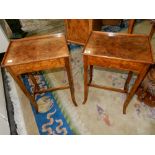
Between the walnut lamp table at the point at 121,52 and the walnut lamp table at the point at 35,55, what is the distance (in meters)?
0.20

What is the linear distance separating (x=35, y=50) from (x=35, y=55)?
7cm

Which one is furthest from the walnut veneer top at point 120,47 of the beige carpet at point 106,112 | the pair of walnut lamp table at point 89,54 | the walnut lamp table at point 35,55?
the beige carpet at point 106,112

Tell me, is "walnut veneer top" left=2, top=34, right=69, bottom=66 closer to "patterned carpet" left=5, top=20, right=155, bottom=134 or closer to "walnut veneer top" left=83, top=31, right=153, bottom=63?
A: "walnut veneer top" left=83, top=31, right=153, bottom=63

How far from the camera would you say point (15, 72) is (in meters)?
1.24

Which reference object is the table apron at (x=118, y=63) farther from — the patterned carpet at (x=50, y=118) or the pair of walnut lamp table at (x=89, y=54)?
the patterned carpet at (x=50, y=118)

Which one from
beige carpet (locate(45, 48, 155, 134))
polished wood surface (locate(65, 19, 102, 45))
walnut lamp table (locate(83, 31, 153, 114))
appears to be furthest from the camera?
polished wood surface (locate(65, 19, 102, 45))

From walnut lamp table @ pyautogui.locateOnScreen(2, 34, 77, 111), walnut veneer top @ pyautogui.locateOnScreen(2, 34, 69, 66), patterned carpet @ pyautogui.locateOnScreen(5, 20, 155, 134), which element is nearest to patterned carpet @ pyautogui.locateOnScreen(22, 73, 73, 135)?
patterned carpet @ pyautogui.locateOnScreen(5, 20, 155, 134)

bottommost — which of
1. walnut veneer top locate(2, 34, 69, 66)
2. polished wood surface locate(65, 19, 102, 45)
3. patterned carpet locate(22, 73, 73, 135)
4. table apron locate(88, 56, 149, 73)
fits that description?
patterned carpet locate(22, 73, 73, 135)

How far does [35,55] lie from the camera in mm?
1240

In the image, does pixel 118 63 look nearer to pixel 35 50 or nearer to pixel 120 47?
pixel 120 47

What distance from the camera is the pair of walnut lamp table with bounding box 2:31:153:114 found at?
1.18m

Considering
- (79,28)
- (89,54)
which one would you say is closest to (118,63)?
(89,54)
